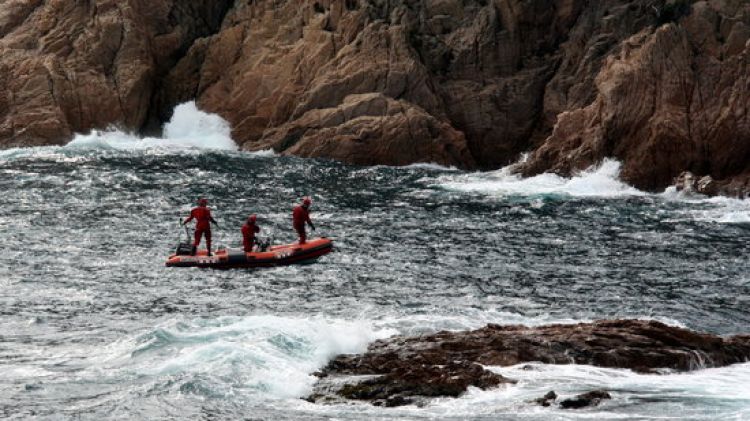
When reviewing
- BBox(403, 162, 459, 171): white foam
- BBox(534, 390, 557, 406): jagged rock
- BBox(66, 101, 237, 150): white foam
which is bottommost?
BBox(534, 390, 557, 406): jagged rock

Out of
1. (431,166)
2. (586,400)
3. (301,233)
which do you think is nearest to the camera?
(586,400)

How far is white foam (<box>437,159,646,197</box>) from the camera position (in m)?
54.0

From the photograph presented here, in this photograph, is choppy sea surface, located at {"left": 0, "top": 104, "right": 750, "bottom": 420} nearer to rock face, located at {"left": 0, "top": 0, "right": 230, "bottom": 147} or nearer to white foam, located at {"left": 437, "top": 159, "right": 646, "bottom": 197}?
white foam, located at {"left": 437, "top": 159, "right": 646, "bottom": 197}

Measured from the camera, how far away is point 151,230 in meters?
42.4

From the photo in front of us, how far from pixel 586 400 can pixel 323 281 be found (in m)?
14.1

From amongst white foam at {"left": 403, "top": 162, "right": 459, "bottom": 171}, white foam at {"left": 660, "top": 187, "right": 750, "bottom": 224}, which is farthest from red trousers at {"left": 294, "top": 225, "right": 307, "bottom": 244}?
white foam at {"left": 403, "top": 162, "right": 459, "bottom": 171}

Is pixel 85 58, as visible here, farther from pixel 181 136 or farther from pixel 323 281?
pixel 323 281

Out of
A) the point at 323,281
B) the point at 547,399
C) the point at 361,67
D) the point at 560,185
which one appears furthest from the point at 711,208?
the point at 547,399

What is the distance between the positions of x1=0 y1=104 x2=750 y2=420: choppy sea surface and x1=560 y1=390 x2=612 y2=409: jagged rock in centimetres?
24

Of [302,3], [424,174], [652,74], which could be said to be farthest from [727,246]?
[302,3]

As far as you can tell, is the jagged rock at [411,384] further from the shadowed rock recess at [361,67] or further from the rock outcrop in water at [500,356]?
the shadowed rock recess at [361,67]

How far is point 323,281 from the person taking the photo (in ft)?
116

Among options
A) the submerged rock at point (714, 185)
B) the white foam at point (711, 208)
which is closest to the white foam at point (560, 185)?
the white foam at point (711, 208)

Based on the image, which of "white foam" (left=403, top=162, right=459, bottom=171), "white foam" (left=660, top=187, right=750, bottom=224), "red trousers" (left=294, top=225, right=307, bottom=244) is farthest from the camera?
"white foam" (left=403, top=162, right=459, bottom=171)
